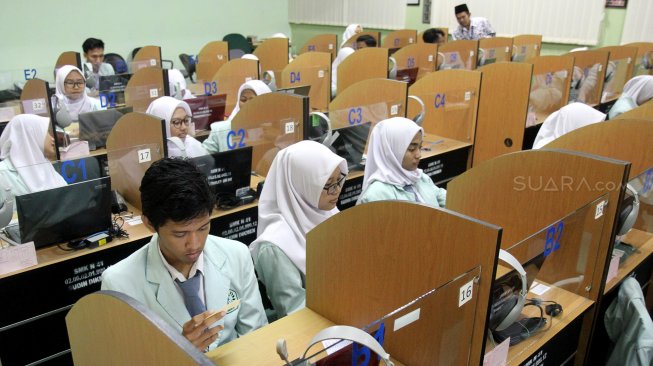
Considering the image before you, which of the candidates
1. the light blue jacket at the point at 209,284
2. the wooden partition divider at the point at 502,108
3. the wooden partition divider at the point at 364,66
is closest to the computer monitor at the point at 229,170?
the light blue jacket at the point at 209,284

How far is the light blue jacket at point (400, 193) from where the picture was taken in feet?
8.67

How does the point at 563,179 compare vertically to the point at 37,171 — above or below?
above

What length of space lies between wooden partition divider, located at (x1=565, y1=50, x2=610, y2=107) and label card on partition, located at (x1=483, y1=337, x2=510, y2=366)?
3.92 meters

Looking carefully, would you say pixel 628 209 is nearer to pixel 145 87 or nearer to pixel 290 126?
pixel 290 126

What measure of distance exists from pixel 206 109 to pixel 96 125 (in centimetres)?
A: 79

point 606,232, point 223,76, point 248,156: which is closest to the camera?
point 606,232

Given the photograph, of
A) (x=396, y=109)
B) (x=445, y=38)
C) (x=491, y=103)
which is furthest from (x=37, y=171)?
(x=445, y=38)


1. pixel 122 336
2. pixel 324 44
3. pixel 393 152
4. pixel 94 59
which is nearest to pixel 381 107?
pixel 393 152

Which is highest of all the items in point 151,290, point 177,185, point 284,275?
point 177,185

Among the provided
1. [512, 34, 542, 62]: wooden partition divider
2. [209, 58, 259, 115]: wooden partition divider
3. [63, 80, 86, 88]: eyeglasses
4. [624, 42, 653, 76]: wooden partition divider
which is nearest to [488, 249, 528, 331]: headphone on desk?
[209, 58, 259, 115]: wooden partition divider

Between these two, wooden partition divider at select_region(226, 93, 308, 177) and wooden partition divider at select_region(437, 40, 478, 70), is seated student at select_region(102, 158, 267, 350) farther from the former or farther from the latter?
wooden partition divider at select_region(437, 40, 478, 70)

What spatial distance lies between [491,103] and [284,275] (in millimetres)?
3071

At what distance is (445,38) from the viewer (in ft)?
23.9

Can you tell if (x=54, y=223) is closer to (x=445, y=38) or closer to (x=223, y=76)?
(x=223, y=76)
